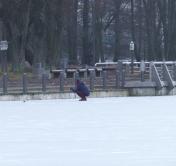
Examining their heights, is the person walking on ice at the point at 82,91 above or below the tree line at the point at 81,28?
below

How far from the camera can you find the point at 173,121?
743 inches

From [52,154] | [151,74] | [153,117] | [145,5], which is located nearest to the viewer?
[52,154]

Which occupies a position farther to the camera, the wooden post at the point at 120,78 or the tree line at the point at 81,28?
the tree line at the point at 81,28

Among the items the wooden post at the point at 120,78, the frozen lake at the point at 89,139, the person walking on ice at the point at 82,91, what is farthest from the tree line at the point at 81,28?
the frozen lake at the point at 89,139

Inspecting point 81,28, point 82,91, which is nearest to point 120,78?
point 82,91

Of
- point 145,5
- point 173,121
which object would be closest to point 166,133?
point 173,121

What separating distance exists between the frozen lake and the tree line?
26748 mm

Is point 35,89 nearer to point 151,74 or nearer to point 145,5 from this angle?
point 151,74

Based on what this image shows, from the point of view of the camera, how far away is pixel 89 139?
14.8m

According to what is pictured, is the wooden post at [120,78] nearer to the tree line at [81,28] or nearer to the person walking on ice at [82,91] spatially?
the person walking on ice at [82,91]

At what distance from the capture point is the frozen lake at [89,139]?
38.8 feet

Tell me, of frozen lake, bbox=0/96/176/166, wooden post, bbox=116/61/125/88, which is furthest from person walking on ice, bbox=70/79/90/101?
frozen lake, bbox=0/96/176/166

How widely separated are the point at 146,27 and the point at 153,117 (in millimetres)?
50727

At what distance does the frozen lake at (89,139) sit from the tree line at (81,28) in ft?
87.8
